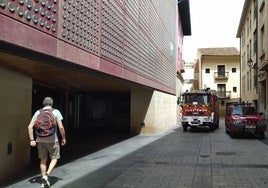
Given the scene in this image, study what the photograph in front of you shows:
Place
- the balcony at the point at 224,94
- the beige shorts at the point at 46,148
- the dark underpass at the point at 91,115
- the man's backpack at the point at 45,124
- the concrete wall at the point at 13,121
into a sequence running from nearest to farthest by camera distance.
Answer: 1. the man's backpack at the point at 45,124
2. the beige shorts at the point at 46,148
3. the concrete wall at the point at 13,121
4. the dark underpass at the point at 91,115
5. the balcony at the point at 224,94

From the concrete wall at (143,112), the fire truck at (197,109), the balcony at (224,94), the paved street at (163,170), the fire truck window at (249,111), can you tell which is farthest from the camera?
the balcony at (224,94)

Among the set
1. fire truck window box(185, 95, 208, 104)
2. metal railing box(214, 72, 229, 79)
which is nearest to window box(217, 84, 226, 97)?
metal railing box(214, 72, 229, 79)

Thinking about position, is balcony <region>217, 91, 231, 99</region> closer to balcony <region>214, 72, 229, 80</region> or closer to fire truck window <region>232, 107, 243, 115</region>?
balcony <region>214, 72, 229, 80</region>

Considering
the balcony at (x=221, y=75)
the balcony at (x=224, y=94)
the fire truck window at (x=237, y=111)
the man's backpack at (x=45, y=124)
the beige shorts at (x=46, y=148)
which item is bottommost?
the beige shorts at (x=46, y=148)

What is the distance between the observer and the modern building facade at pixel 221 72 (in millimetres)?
58906

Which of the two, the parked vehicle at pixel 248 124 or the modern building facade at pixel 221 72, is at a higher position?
the modern building facade at pixel 221 72

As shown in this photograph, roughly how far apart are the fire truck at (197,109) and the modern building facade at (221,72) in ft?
111

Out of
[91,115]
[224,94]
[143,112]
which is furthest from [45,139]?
[224,94]

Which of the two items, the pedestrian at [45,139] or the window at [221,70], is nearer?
the pedestrian at [45,139]

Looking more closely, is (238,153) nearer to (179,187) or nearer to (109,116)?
(179,187)

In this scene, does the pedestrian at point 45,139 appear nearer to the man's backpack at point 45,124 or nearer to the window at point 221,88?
the man's backpack at point 45,124

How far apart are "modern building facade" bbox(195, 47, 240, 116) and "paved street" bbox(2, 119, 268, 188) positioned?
46.5m

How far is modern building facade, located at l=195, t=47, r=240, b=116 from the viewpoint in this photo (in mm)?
58906

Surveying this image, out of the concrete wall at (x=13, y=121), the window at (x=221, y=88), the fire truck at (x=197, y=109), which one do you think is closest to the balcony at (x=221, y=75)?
the window at (x=221, y=88)
